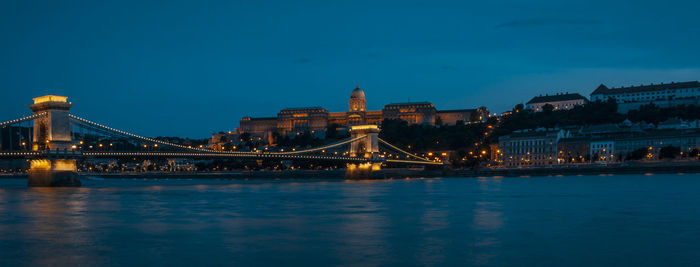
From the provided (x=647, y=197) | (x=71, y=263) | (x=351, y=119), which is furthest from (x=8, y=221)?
(x=351, y=119)

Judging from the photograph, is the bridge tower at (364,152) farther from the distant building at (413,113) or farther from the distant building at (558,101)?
the distant building at (413,113)

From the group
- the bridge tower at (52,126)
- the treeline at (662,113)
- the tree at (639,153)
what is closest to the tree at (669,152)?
the tree at (639,153)

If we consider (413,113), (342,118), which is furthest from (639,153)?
(342,118)

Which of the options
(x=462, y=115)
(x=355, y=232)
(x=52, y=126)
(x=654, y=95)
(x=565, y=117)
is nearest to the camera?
(x=355, y=232)

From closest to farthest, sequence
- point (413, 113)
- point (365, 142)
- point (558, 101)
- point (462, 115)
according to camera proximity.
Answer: point (365, 142) → point (558, 101) → point (462, 115) → point (413, 113)

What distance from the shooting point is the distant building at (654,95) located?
337 ft

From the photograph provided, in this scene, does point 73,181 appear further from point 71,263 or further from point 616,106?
point 616,106

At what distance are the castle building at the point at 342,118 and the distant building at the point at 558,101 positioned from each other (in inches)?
550

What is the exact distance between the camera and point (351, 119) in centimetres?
13875

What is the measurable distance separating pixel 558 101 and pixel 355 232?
335 feet

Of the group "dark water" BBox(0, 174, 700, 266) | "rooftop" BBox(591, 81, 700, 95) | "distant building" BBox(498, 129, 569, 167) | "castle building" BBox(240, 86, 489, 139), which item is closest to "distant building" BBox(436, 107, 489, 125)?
"castle building" BBox(240, 86, 489, 139)

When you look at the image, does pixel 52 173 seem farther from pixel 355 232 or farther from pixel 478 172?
pixel 478 172

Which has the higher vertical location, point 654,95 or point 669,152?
point 654,95

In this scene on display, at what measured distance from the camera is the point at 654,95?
107 m
